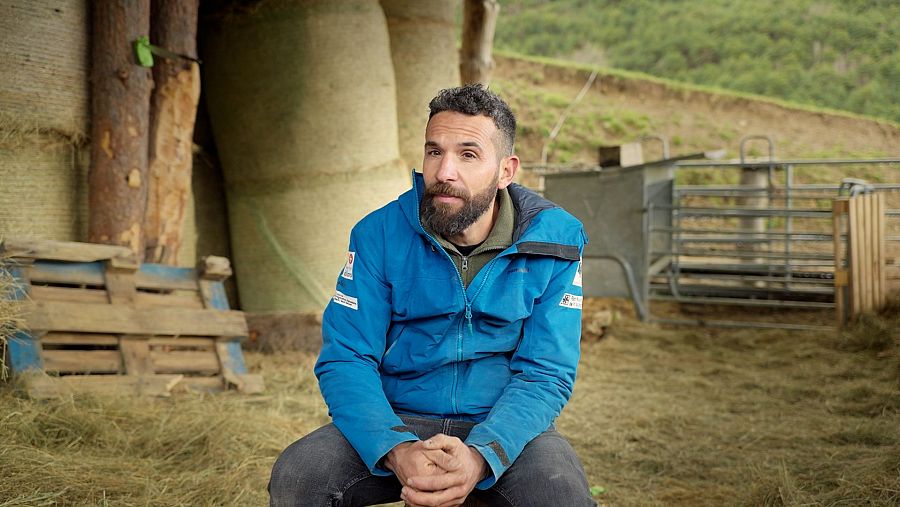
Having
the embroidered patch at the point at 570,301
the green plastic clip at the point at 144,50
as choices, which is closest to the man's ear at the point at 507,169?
the embroidered patch at the point at 570,301

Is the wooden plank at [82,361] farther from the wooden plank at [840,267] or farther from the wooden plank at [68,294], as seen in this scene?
the wooden plank at [840,267]

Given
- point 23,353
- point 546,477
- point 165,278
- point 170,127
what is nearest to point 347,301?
point 546,477

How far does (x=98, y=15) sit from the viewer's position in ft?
14.8

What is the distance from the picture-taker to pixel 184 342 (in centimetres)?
466

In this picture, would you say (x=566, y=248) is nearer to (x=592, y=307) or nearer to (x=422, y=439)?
(x=422, y=439)

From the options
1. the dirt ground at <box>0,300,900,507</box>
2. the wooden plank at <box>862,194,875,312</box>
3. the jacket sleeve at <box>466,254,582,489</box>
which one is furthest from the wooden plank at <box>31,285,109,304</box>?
the wooden plank at <box>862,194,875,312</box>

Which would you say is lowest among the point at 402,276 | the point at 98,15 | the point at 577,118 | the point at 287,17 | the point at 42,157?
the point at 402,276

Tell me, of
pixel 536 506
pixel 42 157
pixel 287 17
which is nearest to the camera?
pixel 536 506

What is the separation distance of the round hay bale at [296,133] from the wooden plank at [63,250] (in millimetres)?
1763

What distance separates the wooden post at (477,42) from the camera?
26.9 ft

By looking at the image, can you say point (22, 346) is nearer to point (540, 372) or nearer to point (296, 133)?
point (296, 133)

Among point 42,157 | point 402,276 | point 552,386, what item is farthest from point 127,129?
point 552,386

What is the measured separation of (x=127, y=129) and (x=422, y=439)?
3125mm

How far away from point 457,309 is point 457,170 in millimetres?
352
